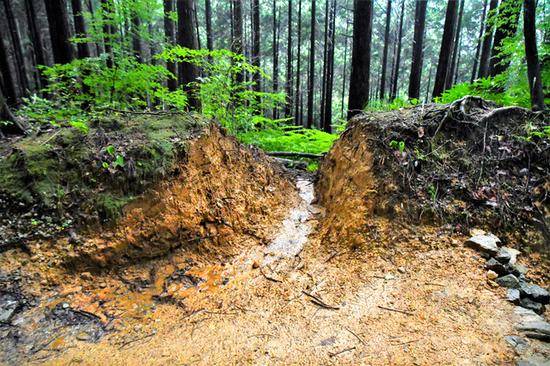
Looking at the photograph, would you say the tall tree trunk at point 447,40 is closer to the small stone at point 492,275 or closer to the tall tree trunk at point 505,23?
the tall tree trunk at point 505,23

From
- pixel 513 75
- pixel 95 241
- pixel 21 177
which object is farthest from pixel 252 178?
pixel 513 75

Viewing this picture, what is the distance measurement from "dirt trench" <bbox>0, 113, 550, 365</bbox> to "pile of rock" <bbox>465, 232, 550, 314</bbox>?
0.37ft

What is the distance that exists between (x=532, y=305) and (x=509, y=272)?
40 centimetres

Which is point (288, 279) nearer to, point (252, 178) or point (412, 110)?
point (252, 178)

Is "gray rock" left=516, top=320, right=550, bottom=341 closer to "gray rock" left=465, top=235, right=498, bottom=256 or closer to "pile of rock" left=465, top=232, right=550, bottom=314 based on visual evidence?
"pile of rock" left=465, top=232, right=550, bottom=314

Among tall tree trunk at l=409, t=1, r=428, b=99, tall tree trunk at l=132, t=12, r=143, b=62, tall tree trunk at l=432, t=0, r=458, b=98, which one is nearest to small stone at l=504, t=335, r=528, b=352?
tall tree trunk at l=132, t=12, r=143, b=62

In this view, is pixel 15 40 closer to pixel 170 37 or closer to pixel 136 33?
pixel 170 37

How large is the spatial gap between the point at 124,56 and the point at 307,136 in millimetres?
6196

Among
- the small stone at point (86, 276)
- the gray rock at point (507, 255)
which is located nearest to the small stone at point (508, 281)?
Answer: the gray rock at point (507, 255)

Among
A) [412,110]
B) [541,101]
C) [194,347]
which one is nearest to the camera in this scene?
[194,347]

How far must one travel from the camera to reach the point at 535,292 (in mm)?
2602

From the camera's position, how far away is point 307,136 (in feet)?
34.6

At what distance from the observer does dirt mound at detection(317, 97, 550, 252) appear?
3.53 meters

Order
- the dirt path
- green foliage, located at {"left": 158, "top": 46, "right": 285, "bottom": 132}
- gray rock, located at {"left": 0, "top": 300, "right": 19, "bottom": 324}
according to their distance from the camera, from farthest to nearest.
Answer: green foliage, located at {"left": 158, "top": 46, "right": 285, "bottom": 132} → gray rock, located at {"left": 0, "top": 300, "right": 19, "bottom": 324} → the dirt path
